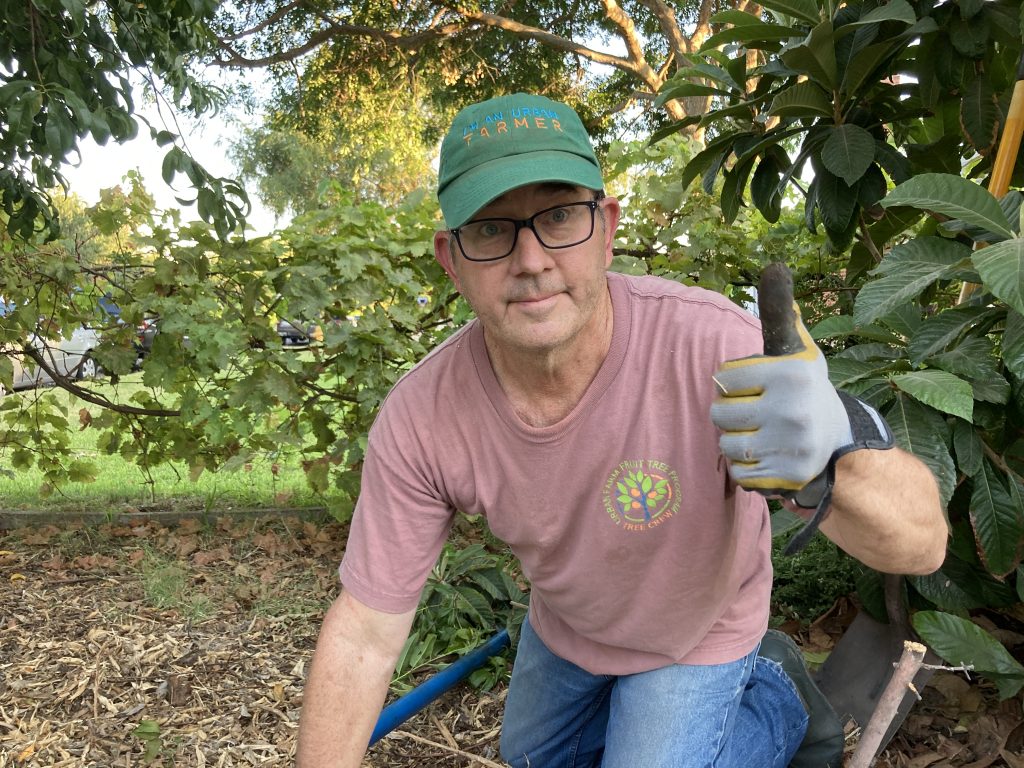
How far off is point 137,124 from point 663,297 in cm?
172

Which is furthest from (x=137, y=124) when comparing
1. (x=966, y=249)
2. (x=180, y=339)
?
(x=966, y=249)

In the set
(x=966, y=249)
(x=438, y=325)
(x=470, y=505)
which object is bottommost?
(x=470, y=505)

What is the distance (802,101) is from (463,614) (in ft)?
6.49

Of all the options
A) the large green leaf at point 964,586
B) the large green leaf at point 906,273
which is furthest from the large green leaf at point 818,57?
the large green leaf at point 964,586

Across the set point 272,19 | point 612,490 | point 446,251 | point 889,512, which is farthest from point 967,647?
point 272,19

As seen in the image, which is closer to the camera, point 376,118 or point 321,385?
point 321,385

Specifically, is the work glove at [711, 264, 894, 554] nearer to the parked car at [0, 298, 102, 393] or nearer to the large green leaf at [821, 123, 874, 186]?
the large green leaf at [821, 123, 874, 186]

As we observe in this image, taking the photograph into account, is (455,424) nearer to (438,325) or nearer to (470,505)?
(470,505)

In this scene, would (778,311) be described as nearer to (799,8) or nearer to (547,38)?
(799,8)

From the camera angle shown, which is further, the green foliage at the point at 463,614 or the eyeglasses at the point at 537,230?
the green foliage at the point at 463,614

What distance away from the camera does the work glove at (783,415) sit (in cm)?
114

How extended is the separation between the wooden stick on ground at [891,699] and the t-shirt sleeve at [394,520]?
88cm

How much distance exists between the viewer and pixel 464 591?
297 centimetres

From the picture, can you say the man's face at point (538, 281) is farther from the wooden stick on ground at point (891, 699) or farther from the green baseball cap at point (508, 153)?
the wooden stick on ground at point (891, 699)
